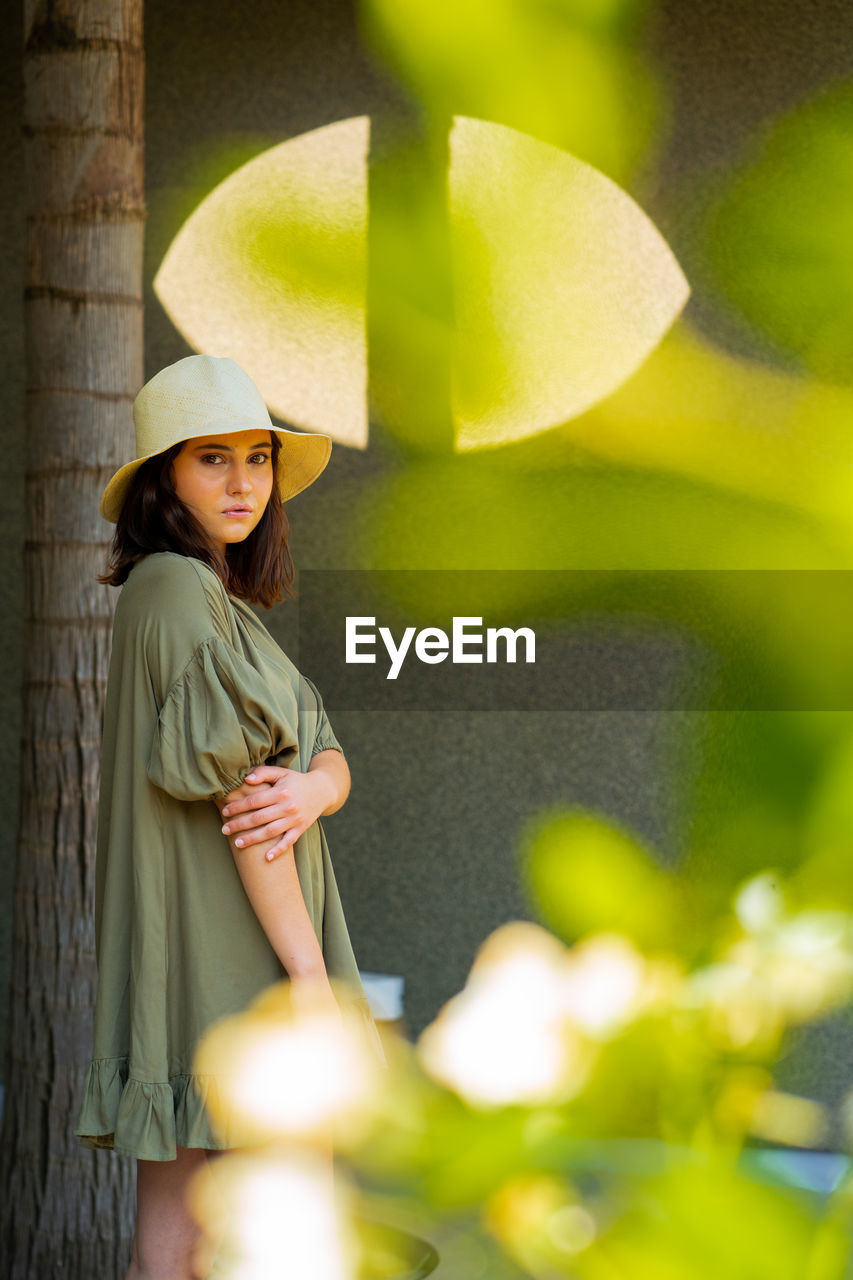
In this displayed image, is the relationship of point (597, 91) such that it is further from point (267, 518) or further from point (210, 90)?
point (210, 90)

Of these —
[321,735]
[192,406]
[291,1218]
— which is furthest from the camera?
[321,735]

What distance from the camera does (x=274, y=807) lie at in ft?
5.61

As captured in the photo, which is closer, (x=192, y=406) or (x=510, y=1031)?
(x=510, y=1031)

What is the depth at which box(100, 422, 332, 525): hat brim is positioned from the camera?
6.23ft

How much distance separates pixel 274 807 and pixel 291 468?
65 cm

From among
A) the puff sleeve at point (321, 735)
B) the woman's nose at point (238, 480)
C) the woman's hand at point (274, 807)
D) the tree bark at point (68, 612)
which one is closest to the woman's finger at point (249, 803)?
the woman's hand at point (274, 807)

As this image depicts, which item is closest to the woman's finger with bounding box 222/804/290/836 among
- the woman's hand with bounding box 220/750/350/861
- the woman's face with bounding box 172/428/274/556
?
the woman's hand with bounding box 220/750/350/861

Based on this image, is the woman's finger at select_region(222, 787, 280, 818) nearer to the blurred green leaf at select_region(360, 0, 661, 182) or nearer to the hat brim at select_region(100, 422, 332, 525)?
the hat brim at select_region(100, 422, 332, 525)

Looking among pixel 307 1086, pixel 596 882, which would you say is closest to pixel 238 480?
pixel 307 1086

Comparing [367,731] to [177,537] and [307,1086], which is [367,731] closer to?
[177,537]

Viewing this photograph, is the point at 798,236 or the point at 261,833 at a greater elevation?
the point at 798,236

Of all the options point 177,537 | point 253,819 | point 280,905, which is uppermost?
point 177,537

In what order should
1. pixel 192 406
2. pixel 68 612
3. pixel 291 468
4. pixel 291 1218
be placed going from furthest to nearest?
pixel 68 612, pixel 291 468, pixel 192 406, pixel 291 1218

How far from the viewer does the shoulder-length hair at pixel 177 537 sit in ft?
5.88
